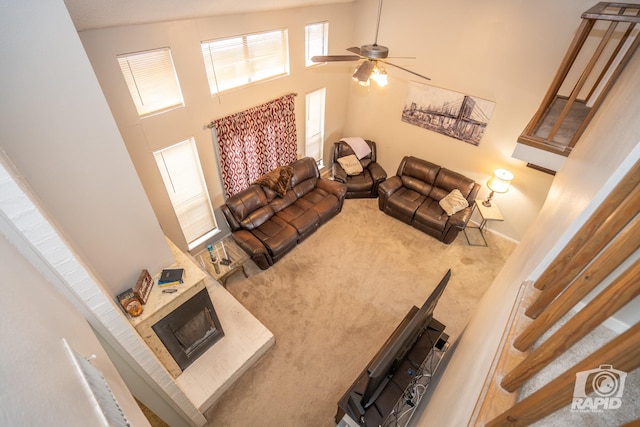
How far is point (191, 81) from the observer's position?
13.3 ft

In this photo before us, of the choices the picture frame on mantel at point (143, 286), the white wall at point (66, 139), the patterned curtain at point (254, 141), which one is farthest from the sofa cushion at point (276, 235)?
the white wall at point (66, 139)

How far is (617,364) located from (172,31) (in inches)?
182

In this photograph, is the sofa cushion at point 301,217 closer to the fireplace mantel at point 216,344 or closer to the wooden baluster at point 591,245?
the fireplace mantel at point 216,344

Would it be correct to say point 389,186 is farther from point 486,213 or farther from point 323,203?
point 486,213

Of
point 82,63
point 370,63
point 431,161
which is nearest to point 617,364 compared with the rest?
point 82,63

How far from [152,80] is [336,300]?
3.94 meters

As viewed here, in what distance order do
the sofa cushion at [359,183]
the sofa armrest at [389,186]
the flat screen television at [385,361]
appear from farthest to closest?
the sofa cushion at [359,183], the sofa armrest at [389,186], the flat screen television at [385,361]

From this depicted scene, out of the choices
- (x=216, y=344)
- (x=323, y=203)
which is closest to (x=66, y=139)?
(x=216, y=344)

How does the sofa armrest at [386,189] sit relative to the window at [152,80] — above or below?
below

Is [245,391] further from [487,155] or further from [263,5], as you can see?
[487,155]

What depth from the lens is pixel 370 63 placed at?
11.0ft

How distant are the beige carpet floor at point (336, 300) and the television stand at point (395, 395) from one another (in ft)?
2.49

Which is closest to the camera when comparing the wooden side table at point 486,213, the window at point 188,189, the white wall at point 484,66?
the white wall at point 484,66

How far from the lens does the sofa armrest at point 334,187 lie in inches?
236
